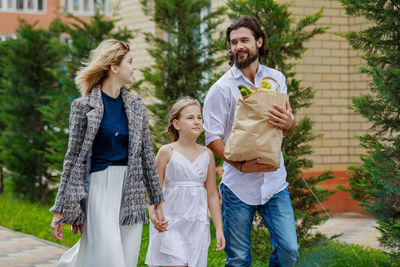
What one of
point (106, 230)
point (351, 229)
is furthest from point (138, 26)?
point (106, 230)

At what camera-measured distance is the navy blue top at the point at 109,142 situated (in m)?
3.99

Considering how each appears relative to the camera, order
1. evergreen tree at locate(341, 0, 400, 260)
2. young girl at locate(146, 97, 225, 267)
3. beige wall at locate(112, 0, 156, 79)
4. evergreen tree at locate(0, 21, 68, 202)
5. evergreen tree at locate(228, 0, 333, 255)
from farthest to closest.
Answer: beige wall at locate(112, 0, 156, 79), evergreen tree at locate(0, 21, 68, 202), evergreen tree at locate(228, 0, 333, 255), evergreen tree at locate(341, 0, 400, 260), young girl at locate(146, 97, 225, 267)

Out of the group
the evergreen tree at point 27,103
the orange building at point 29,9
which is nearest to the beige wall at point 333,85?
the evergreen tree at point 27,103

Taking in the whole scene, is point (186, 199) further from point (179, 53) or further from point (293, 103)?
point (179, 53)

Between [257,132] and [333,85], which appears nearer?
[257,132]

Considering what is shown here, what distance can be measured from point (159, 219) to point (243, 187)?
60 cm

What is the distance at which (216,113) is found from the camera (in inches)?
173

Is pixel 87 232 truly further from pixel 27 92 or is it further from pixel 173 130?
pixel 27 92

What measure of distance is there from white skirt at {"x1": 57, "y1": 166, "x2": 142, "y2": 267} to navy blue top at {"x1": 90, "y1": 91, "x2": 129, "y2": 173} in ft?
0.18

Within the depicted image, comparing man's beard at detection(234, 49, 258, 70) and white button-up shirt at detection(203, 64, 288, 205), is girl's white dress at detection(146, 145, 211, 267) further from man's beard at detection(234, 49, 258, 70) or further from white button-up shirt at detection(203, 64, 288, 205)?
man's beard at detection(234, 49, 258, 70)

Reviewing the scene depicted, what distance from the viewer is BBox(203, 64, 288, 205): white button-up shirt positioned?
432 centimetres

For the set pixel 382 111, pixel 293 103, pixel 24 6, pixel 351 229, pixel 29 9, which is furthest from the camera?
pixel 24 6

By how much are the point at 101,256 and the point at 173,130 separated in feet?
4.30

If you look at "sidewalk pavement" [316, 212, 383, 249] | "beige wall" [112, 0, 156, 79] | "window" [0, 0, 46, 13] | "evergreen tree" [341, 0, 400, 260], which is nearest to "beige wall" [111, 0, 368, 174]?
"sidewalk pavement" [316, 212, 383, 249]
